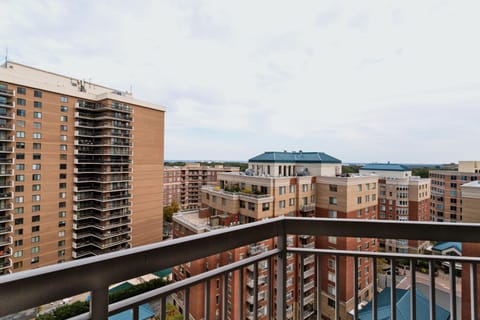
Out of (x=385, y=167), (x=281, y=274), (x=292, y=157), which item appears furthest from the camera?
(x=292, y=157)

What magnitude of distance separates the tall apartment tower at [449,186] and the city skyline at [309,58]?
0.14 metres

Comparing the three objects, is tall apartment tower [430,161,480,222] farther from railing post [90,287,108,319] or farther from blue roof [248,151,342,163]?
blue roof [248,151,342,163]

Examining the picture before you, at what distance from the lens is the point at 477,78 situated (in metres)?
2.03

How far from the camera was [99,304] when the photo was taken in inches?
20.6

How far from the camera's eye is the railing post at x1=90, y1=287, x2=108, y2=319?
0.52 metres

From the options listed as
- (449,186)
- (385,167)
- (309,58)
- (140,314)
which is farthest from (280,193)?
(140,314)

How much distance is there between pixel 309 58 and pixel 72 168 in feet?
25.9

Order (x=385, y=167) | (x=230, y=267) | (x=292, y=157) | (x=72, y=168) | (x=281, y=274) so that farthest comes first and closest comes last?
Result: (x=72, y=168) → (x=292, y=157) → (x=385, y=167) → (x=281, y=274) → (x=230, y=267)

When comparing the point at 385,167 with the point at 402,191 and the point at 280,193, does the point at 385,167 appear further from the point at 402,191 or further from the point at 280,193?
the point at 280,193

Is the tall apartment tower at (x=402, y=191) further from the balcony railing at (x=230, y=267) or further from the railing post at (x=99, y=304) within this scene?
the railing post at (x=99, y=304)

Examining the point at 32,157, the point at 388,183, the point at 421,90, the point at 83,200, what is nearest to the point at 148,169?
the point at 83,200

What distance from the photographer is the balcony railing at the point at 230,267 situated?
0.47m

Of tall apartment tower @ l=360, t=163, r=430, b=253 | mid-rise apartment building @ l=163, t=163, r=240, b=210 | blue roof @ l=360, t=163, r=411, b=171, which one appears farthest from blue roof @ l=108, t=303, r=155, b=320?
mid-rise apartment building @ l=163, t=163, r=240, b=210

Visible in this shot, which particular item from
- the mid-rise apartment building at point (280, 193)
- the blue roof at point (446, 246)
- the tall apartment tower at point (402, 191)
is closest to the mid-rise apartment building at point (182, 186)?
the mid-rise apartment building at point (280, 193)
